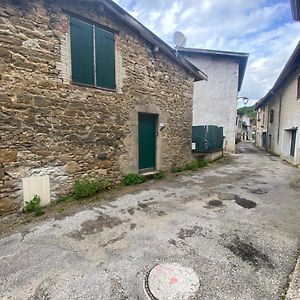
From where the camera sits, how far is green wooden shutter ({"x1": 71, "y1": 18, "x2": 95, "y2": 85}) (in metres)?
5.00

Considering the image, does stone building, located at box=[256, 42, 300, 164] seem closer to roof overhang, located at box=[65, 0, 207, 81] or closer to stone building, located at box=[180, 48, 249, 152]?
stone building, located at box=[180, 48, 249, 152]

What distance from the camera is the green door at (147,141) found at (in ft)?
23.6

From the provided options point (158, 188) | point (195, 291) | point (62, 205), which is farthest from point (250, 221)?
point (62, 205)

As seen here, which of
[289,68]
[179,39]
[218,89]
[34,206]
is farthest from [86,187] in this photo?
[218,89]

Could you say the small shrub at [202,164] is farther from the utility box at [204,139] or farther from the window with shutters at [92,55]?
the window with shutters at [92,55]

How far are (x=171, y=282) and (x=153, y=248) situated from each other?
0.73m

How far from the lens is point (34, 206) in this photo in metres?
4.38

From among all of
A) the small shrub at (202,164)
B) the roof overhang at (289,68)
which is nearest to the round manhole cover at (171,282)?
the small shrub at (202,164)

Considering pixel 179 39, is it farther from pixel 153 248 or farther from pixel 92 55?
pixel 153 248

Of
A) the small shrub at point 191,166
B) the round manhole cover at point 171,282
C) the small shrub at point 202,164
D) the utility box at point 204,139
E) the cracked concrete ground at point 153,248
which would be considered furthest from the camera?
the utility box at point 204,139

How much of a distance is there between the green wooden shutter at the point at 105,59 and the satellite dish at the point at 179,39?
4033 mm

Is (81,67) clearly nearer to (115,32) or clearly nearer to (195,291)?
(115,32)

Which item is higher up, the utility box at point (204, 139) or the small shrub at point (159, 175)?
the utility box at point (204, 139)

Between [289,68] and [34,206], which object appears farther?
[289,68]
